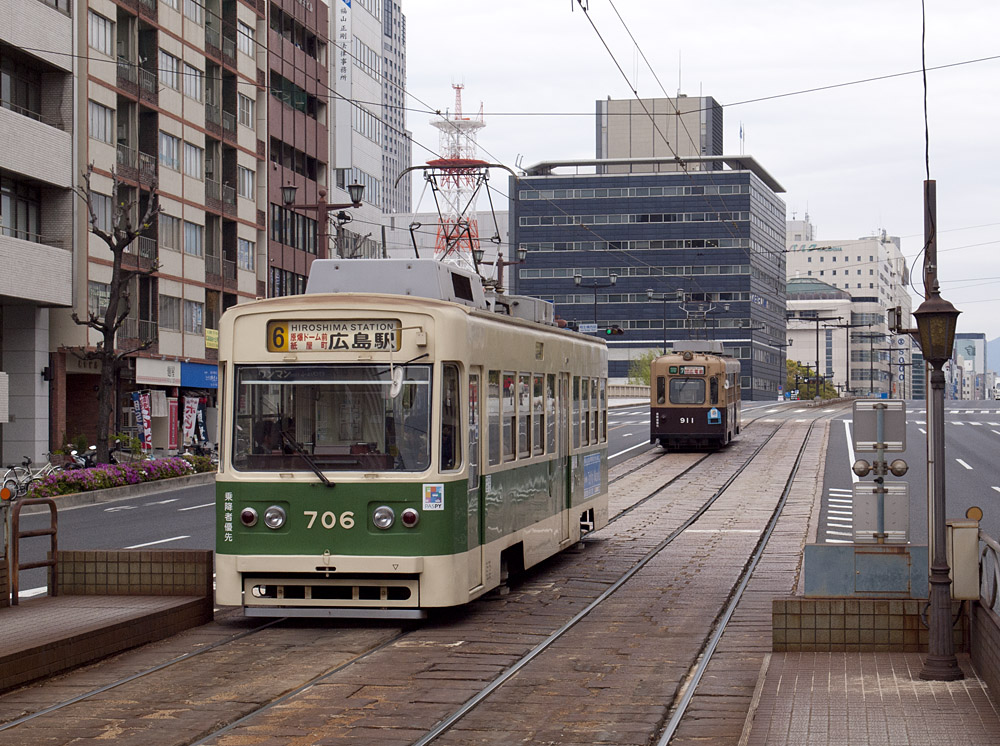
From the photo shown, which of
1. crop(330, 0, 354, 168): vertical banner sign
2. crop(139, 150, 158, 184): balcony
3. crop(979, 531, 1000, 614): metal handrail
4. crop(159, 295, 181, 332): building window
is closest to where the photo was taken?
crop(979, 531, 1000, 614): metal handrail

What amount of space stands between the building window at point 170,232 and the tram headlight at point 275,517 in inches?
1605

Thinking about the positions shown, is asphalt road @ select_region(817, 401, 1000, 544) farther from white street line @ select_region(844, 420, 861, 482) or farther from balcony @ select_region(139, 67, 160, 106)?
balcony @ select_region(139, 67, 160, 106)

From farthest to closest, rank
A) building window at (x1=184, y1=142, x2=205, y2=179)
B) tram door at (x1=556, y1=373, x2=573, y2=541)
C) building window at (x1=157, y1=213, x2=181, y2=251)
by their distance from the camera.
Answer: building window at (x1=184, y1=142, x2=205, y2=179) < building window at (x1=157, y1=213, x2=181, y2=251) < tram door at (x1=556, y1=373, x2=573, y2=541)

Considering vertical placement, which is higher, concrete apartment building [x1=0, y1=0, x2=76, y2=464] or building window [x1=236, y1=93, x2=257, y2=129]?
building window [x1=236, y1=93, x2=257, y2=129]

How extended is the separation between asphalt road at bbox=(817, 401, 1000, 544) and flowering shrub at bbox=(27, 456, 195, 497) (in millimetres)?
15922

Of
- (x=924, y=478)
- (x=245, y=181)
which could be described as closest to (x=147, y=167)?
(x=245, y=181)

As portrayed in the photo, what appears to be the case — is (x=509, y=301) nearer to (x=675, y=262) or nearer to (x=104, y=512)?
(x=104, y=512)

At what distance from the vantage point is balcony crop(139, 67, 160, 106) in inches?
1950

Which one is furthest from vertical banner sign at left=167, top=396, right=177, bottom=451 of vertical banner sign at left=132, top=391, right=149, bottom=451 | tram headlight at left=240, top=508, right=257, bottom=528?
tram headlight at left=240, top=508, right=257, bottom=528

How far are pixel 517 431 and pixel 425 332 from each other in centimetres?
267

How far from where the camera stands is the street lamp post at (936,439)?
9898mm

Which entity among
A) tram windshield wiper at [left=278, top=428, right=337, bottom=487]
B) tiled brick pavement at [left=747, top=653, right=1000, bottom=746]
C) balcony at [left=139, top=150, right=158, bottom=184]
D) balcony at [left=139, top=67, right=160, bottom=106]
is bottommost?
tiled brick pavement at [left=747, top=653, right=1000, bottom=746]

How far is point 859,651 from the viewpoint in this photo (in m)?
11.1

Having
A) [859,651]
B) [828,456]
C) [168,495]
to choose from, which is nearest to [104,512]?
[168,495]
